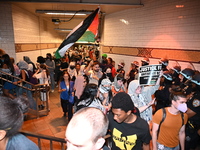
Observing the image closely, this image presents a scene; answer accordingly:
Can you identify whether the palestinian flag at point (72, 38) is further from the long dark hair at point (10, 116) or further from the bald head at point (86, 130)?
the bald head at point (86, 130)

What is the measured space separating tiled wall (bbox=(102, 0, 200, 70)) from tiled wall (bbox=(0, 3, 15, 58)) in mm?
5875

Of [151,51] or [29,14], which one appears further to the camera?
[29,14]

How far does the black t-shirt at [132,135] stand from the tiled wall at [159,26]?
456cm

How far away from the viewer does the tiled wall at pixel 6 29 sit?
23.2ft

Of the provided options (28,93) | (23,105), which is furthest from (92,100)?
(28,93)

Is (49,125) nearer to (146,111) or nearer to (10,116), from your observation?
(146,111)

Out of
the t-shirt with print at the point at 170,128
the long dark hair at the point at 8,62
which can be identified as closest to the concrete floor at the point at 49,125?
the long dark hair at the point at 8,62

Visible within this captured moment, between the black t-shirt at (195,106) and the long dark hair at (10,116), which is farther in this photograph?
the black t-shirt at (195,106)

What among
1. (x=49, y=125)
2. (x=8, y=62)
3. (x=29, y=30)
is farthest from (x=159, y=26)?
(x=29, y=30)

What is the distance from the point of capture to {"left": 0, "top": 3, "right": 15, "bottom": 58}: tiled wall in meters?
7.07

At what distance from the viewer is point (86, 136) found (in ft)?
3.40

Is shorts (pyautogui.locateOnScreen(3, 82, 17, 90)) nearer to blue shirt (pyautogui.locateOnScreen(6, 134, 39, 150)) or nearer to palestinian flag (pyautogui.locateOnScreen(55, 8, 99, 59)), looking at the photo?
palestinian flag (pyautogui.locateOnScreen(55, 8, 99, 59))

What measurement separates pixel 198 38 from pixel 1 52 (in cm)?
785

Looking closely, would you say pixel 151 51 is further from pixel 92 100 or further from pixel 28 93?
pixel 28 93
